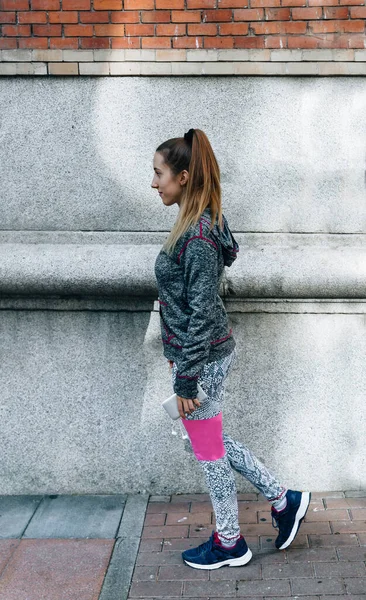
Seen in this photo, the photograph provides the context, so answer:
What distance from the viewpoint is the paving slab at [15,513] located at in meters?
4.26

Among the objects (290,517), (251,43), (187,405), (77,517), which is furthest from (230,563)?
(251,43)

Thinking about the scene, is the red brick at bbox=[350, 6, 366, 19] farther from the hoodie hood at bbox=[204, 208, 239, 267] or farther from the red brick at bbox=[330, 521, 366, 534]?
the red brick at bbox=[330, 521, 366, 534]

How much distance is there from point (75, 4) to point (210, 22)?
785 millimetres

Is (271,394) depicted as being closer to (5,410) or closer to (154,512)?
(154,512)

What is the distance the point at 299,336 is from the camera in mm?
4484

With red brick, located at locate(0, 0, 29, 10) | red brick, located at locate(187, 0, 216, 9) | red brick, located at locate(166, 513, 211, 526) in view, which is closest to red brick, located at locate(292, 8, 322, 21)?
red brick, located at locate(187, 0, 216, 9)

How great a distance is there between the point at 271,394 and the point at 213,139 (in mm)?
1545

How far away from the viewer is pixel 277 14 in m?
4.38

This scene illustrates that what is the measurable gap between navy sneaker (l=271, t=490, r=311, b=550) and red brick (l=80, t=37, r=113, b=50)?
106 inches

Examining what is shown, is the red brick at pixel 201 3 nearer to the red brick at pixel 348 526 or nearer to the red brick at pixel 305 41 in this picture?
the red brick at pixel 305 41

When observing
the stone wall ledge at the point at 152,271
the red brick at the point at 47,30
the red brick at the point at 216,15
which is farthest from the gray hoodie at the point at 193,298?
the red brick at the point at 47,30

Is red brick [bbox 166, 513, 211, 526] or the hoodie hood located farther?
red brick [bbox 166, 513, 211, 526]

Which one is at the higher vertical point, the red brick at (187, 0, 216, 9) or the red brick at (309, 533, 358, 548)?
the red brick at (187, 0, 216, 9)

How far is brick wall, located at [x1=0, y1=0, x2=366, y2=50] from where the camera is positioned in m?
4.38
